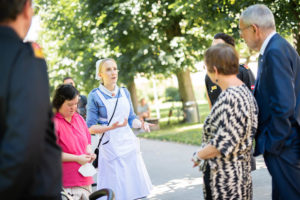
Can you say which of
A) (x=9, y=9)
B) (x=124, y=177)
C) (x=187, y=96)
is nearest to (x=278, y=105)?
(x=9, y=9)

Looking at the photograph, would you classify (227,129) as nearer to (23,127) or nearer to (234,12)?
(23,127)

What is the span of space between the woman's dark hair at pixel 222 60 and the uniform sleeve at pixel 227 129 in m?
0.23

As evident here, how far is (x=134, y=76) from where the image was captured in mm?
18250

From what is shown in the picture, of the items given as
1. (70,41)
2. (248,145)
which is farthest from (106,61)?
(70,41)

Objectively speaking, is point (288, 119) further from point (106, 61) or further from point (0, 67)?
point (106, 61)

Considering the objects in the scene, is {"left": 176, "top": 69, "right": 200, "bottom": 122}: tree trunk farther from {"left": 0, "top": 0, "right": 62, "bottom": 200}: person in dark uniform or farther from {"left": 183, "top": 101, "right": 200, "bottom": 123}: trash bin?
{"left": 0, "top": 0, "right": 62, "bottom": 200}: person in dark uniform

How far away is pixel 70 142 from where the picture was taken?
13.2 feet

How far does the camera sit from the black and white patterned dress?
3.01 m

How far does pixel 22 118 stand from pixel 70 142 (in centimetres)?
229

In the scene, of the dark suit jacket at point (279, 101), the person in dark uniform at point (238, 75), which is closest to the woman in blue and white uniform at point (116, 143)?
the person in dark uniform at point (238, 75)

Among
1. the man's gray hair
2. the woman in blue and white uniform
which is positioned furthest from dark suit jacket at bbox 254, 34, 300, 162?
the woman in blue and white uniform

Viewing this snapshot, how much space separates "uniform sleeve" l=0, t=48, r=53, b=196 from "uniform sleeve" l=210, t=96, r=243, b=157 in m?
1.51

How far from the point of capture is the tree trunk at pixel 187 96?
796 inches

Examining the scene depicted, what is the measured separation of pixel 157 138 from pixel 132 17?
529cm
